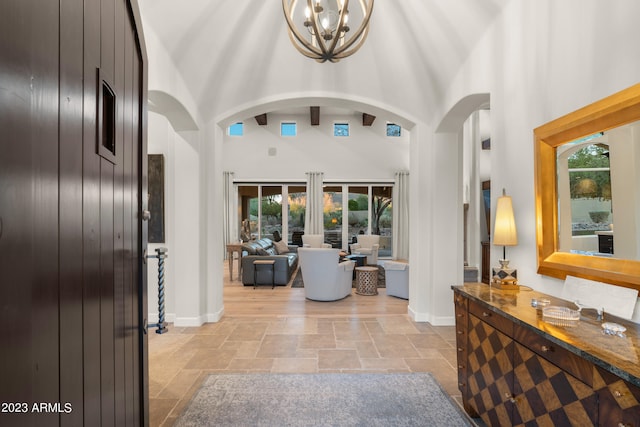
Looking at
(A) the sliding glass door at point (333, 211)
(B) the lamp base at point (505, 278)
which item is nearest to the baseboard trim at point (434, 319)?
(B) the lamp base at point (505, 278)

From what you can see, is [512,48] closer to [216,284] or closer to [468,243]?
[216,284]

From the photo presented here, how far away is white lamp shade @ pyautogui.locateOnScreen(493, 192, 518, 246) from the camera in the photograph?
233 cm

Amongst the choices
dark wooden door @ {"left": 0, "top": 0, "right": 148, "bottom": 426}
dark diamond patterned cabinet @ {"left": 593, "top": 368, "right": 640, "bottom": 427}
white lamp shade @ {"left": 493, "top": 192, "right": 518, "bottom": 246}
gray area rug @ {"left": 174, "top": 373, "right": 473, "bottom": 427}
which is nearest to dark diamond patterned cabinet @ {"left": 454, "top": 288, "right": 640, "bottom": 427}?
dark diamond patterned cabinet @ {"left": 593, "top": 368, "right": 640, "bottom": 427}

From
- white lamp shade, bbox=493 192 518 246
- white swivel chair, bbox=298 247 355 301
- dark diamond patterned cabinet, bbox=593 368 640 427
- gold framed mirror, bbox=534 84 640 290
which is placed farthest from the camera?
white swivel chair, bbox=298 247 355 301

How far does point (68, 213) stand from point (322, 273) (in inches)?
177

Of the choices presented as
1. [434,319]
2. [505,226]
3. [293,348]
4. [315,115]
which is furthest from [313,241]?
[505,226]

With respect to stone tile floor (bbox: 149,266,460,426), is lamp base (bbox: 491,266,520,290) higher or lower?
higher

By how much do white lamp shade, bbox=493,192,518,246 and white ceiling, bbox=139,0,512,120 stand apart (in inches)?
65.8

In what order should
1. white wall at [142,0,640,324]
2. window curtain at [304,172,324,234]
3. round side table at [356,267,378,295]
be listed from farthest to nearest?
window curtain at [304,172,324,234] → round side table at [356,267,378,295] → white wall at [142,0,640,324]

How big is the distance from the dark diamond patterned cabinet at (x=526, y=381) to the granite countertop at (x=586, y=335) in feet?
0.14

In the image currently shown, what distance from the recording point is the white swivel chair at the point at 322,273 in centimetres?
515

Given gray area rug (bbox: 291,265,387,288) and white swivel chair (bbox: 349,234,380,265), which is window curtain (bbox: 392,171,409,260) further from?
gray area rug (bbox: 291,265,387,288)

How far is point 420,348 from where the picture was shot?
3.43m

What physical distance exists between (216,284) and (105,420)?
333 cm
